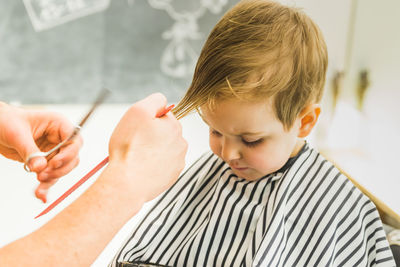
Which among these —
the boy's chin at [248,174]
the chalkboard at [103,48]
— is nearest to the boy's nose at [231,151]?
the boy's chin at [248,174]

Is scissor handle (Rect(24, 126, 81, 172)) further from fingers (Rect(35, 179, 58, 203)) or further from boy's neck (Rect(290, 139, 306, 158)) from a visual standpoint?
boy's neck (Rect(290, 139, 306, 158))

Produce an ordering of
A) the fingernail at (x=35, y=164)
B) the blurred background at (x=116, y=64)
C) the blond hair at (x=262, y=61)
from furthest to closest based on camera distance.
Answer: the blurred background at (x=116, y=64), the blond hair at (x=262, y=61), the fingernail at (x=35, y=164)

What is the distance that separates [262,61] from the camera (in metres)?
0.97

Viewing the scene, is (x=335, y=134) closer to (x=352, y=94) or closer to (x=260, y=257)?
(x=352, y=94)

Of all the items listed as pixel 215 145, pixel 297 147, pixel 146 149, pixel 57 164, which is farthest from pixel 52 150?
pixel 297 147

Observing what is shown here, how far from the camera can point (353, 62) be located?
2.34 metres

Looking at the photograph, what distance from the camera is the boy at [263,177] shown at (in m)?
0.98

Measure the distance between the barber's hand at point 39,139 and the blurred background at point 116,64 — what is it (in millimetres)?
1391

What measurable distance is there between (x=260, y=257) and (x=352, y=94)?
1558 mm

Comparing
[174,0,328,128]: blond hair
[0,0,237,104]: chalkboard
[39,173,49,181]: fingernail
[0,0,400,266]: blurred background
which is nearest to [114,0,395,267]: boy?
[174,0,328,128]: blond hair

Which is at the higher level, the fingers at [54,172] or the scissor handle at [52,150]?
the scissor handle at [52,150]

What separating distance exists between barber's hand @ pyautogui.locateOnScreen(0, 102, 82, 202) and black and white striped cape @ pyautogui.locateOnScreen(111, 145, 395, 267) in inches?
14.3

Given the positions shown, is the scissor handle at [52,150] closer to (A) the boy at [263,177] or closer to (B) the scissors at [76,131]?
(B) the scissors at [76,131]

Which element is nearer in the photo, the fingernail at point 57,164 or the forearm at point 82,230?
the forearm at point 82,230
